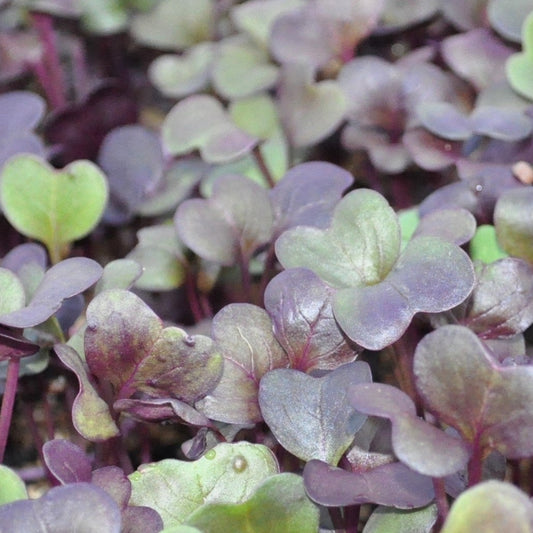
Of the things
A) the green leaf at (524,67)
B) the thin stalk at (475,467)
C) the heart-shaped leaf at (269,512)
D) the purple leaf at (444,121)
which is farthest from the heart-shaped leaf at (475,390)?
the green leaf at (524,67)

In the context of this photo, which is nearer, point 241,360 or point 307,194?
point 241,360

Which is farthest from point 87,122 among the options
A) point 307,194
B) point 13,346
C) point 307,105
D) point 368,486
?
point 368,486

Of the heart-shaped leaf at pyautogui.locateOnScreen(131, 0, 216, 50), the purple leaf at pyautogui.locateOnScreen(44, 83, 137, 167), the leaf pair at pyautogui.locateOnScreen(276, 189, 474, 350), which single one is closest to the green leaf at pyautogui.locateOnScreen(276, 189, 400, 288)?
the leaf pair at pyautogui.locateOnScreen(276, 189, 474, 350)

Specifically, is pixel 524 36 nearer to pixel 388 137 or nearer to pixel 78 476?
pixel 388 137

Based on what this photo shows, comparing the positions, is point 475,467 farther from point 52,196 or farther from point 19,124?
point 19,124

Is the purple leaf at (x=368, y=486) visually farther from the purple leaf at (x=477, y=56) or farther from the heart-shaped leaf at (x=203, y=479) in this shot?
the purple leaf at (x=477, y=56)
